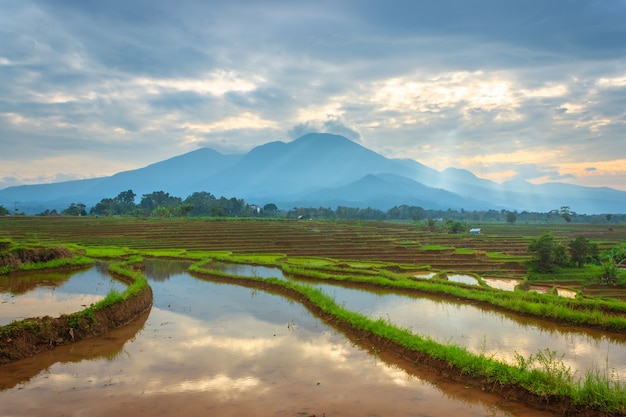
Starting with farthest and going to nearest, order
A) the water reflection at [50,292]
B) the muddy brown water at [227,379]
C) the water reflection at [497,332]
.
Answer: the water reflection at [50,292] < the water reflection at [497,332] < the muddy brown water at [227,379]

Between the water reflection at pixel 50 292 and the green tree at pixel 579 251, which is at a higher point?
the green tree at pixel 579 251

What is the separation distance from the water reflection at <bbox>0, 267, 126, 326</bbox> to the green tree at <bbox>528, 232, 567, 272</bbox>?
25510 millimetres

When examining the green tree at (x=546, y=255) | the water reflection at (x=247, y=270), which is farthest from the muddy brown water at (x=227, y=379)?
the green tree at (x=546, y=255)

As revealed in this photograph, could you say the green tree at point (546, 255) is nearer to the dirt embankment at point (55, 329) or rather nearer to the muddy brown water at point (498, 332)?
the muddy brown water at point (498, 332)

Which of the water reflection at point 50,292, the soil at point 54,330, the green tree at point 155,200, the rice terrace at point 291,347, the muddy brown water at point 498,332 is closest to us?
the rice terrace at point 291,347

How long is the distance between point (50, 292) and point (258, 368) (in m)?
10.7

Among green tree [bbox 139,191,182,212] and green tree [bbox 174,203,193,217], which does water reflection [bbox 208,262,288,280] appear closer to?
green tree [bbox 174,203,193,217]

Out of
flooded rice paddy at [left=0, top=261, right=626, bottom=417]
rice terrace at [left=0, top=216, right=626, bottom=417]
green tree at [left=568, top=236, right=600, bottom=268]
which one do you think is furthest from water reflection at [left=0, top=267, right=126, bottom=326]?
green tree at [left=568, top=236, right=600, bottom=268]

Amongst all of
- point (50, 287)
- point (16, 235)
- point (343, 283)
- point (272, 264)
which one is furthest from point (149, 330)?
point (16, 235)

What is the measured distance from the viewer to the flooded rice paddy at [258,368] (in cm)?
668

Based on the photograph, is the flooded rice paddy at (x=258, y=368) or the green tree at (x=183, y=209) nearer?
the flooded rice paddy at (x=258, y=368)

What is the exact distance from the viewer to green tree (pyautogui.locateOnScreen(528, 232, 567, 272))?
92.0 ft

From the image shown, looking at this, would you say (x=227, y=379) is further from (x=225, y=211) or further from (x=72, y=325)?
(x=225, y=211)

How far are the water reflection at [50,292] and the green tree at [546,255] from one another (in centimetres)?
2551
